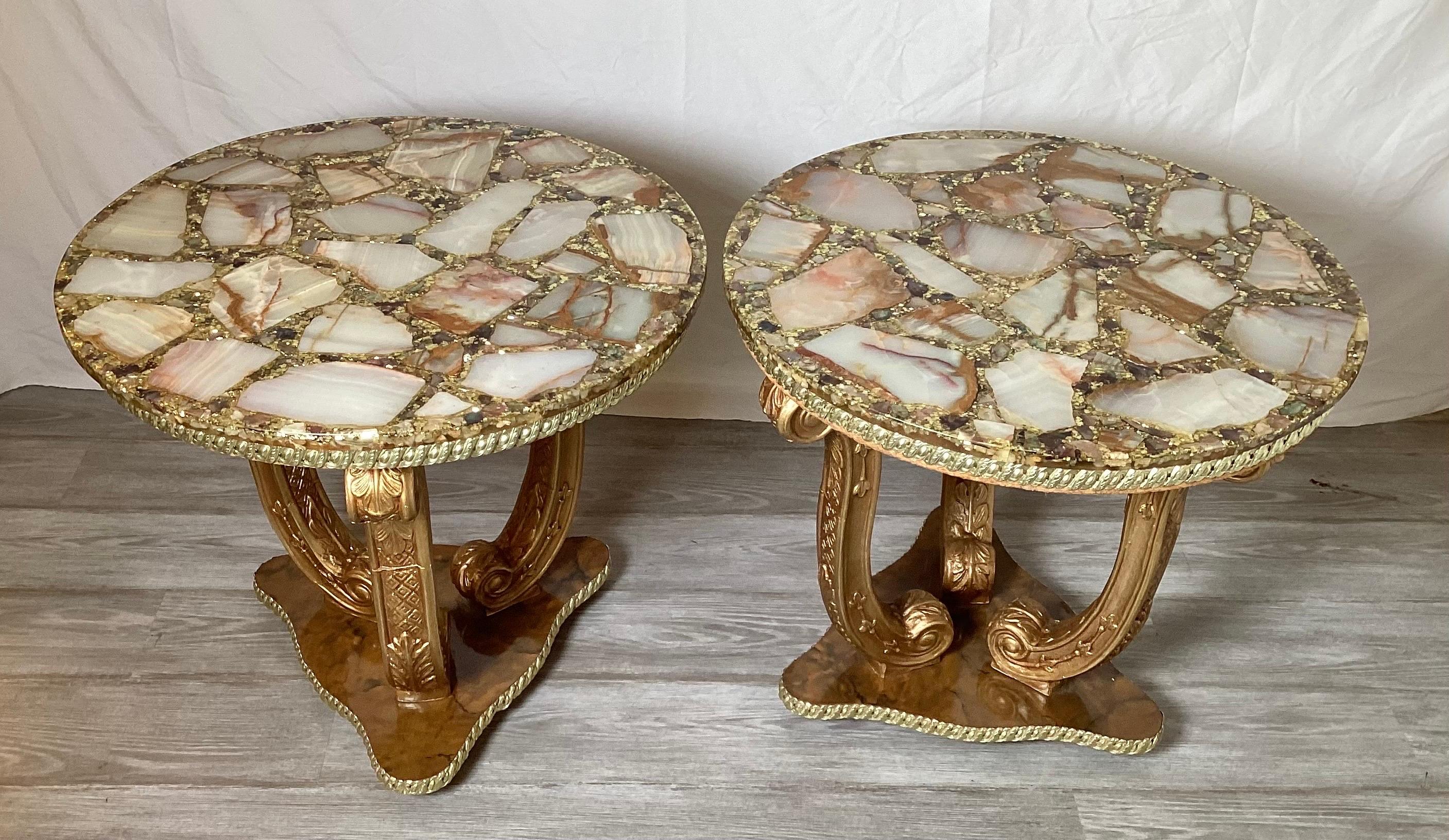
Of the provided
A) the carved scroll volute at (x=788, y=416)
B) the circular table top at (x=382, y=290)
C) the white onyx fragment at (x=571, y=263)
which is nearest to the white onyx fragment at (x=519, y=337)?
the circular table top at (x=382, y=290)

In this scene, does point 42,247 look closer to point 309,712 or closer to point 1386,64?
point 309,712

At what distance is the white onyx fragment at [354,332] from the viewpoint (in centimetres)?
120

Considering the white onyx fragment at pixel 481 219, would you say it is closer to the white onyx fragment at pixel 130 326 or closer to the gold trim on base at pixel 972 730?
the white onyx fragment at pixel 130 326

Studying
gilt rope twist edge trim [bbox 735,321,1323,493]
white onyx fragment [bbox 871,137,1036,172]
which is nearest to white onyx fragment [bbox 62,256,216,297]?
gilt rope twist edge trim [bbox 735,321,1323,493]

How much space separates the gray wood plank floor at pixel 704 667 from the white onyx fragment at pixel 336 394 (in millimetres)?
599

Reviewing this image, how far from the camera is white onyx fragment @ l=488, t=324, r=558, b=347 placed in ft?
3.98

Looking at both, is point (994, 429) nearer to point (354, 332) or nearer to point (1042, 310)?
point (1042, 310)

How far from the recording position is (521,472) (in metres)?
1.98

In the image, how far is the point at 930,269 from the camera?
1.33m

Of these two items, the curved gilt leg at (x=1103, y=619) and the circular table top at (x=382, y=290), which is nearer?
the circular table top at (x=382, y=290)

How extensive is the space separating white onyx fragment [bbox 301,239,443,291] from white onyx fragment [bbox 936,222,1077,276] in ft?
1.90

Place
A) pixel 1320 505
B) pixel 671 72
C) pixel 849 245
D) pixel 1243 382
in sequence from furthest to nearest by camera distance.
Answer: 1. pixel 1320 505
2. pixel 671 72
3. pixel 849 245
4. pixel 1243 382

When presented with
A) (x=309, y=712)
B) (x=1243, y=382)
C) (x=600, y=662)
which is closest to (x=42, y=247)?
(x=309, y=712)

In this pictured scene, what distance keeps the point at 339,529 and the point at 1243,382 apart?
3.67ft
